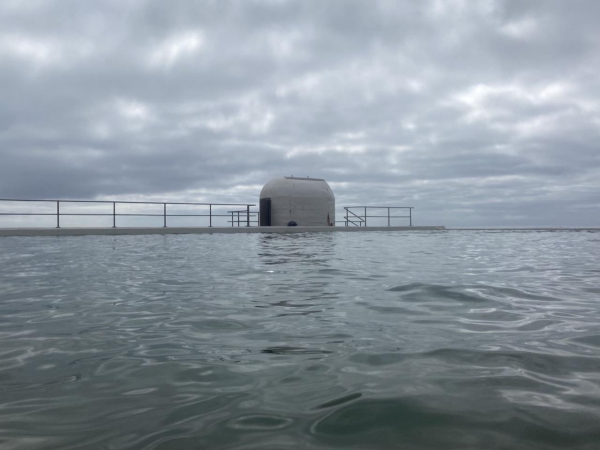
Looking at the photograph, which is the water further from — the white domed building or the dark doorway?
the dark doorway

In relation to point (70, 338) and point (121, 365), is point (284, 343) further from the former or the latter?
point (70, 338)

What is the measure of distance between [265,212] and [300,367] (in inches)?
943

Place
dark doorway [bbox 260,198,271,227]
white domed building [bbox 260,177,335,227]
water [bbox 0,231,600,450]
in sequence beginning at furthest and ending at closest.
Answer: dark doorway [bbox 260,198,271,227]
white domed building [bbox 260,177,335,227]
water [bbox 0,231,600,450]

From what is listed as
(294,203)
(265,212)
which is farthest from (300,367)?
(265,212)

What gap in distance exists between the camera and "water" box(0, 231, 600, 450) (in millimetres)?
1743

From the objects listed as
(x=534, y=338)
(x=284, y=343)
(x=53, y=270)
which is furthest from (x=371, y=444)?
(x=53, y=270)

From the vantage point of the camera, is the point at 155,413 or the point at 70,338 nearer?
the point at 155,413

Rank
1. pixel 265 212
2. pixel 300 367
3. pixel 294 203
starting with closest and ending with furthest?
pixel 300 367
pixel 294 203
pixel 265 212

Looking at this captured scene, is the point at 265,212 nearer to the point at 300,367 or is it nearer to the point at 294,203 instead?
the point at 294,203

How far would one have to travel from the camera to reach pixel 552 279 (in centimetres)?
605

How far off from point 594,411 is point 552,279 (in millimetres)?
4694

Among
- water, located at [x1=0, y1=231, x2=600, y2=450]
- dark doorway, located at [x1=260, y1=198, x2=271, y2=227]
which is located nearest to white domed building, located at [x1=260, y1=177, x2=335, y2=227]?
dark doorway, located at [x1=260, y1=198, x2=271, y2=227]

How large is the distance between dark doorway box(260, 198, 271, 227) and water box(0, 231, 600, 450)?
2089cm

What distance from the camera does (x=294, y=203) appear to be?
26.0 m
